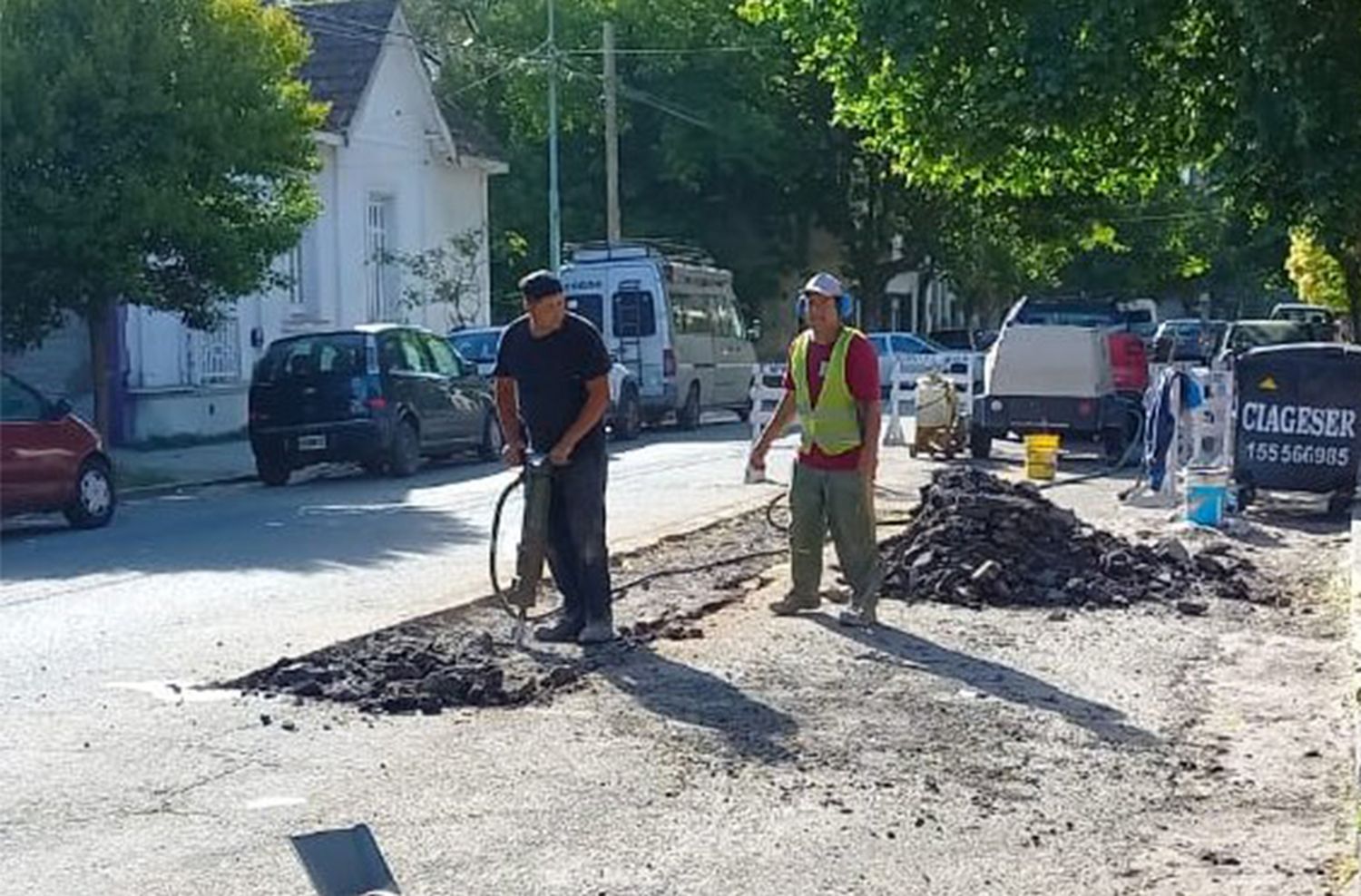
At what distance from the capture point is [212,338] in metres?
33.1

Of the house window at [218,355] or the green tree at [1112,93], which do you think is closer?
the green tree at [1112,93]

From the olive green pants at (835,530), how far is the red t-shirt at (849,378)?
0.05m

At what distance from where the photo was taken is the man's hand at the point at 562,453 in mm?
10602

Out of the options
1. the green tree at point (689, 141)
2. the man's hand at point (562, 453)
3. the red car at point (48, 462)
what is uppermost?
the green tree at point (689, 141)

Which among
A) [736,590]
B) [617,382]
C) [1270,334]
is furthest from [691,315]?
[736,590]

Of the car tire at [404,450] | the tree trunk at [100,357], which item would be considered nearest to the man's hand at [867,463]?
the car tire at [404,450]

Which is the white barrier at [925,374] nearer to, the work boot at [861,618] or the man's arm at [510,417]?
the work boot at [861,618]

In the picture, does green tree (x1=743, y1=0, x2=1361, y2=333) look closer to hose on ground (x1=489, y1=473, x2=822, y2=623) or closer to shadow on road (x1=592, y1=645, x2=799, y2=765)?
hose on ground (x1=489, y1=473, x2=822, y2=623)

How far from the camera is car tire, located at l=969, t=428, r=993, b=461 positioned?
24625mm

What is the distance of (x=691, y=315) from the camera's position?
33.1 m

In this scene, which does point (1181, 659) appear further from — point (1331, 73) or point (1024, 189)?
point (1024, 189)

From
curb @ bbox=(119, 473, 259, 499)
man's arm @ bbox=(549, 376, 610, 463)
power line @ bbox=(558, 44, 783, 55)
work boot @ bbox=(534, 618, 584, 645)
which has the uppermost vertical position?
power line @ bbox=(558, 44, 783, 55)

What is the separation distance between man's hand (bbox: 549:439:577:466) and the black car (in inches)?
491

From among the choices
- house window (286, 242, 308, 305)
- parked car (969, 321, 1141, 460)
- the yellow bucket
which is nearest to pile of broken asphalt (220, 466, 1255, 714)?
the yellow bucket
